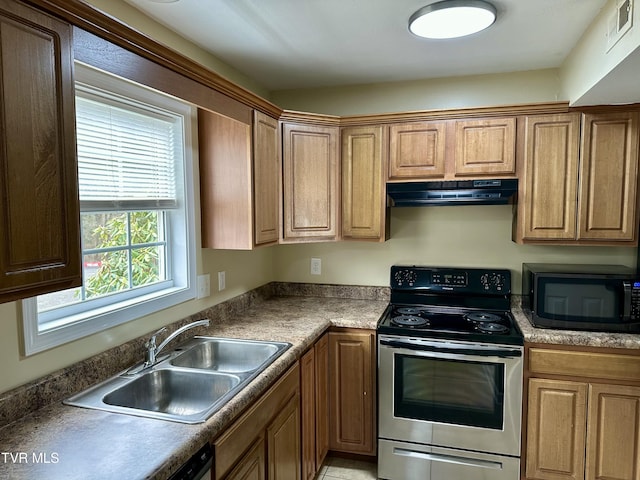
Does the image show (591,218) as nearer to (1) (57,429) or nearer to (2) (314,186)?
(2) (314,186)

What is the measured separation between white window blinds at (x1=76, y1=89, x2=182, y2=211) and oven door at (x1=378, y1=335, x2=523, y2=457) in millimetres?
1490

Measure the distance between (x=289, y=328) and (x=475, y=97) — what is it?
193cm

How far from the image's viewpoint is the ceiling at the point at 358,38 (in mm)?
1836

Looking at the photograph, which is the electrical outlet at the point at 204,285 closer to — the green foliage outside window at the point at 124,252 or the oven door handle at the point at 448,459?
the green foliage outside window at the point at 124,252

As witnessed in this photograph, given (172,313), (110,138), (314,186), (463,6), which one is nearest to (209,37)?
(110,138)

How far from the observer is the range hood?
8.23 feet

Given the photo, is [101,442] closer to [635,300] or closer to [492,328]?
[492,328]

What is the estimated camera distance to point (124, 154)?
1873 mm

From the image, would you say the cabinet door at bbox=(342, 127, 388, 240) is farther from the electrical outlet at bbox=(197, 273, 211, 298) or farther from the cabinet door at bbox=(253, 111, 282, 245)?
the electrical outlet at bbox=(197, 273, 211, 298)

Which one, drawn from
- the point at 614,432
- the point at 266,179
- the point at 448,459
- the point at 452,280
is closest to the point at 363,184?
the point at 266,179

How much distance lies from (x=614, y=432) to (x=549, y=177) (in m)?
1.40

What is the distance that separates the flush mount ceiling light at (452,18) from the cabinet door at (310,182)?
3.02 feet

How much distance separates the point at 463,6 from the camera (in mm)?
1765

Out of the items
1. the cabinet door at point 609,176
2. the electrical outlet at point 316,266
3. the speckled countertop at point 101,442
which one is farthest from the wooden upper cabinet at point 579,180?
the speckled countertop at point 101,442
